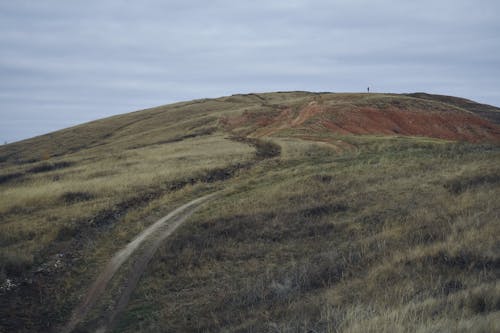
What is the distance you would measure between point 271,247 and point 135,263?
425cm

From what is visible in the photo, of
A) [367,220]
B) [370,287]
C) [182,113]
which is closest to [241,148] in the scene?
[367,220]

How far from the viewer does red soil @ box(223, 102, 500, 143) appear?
5025 centimetres

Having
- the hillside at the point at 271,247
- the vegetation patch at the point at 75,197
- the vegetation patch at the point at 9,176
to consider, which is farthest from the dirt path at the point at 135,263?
the vegetation patch at the point at 9,176

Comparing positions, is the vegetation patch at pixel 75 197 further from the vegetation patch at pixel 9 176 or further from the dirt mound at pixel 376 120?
the dirt mound at pixel 376 120

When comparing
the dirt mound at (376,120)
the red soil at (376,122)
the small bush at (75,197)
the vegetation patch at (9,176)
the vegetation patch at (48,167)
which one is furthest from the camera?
the dirt mound at (376,120)

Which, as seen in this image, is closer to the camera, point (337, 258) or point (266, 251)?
point (337, 258)

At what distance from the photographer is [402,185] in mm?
17375

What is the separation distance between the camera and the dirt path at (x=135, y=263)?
961cm

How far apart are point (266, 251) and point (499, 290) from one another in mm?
7413

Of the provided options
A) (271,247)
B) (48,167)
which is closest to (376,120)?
(48,167)

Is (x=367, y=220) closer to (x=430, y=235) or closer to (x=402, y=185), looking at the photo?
(x=430, y=235)

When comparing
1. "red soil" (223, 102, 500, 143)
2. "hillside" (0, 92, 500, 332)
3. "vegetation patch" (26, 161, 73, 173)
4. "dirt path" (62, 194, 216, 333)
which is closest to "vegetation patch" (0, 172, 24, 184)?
"vegetation patch" (26, 161, 73, 173)

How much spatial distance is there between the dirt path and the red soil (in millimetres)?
31582

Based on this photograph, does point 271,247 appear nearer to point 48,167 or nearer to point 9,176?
point 48,167
